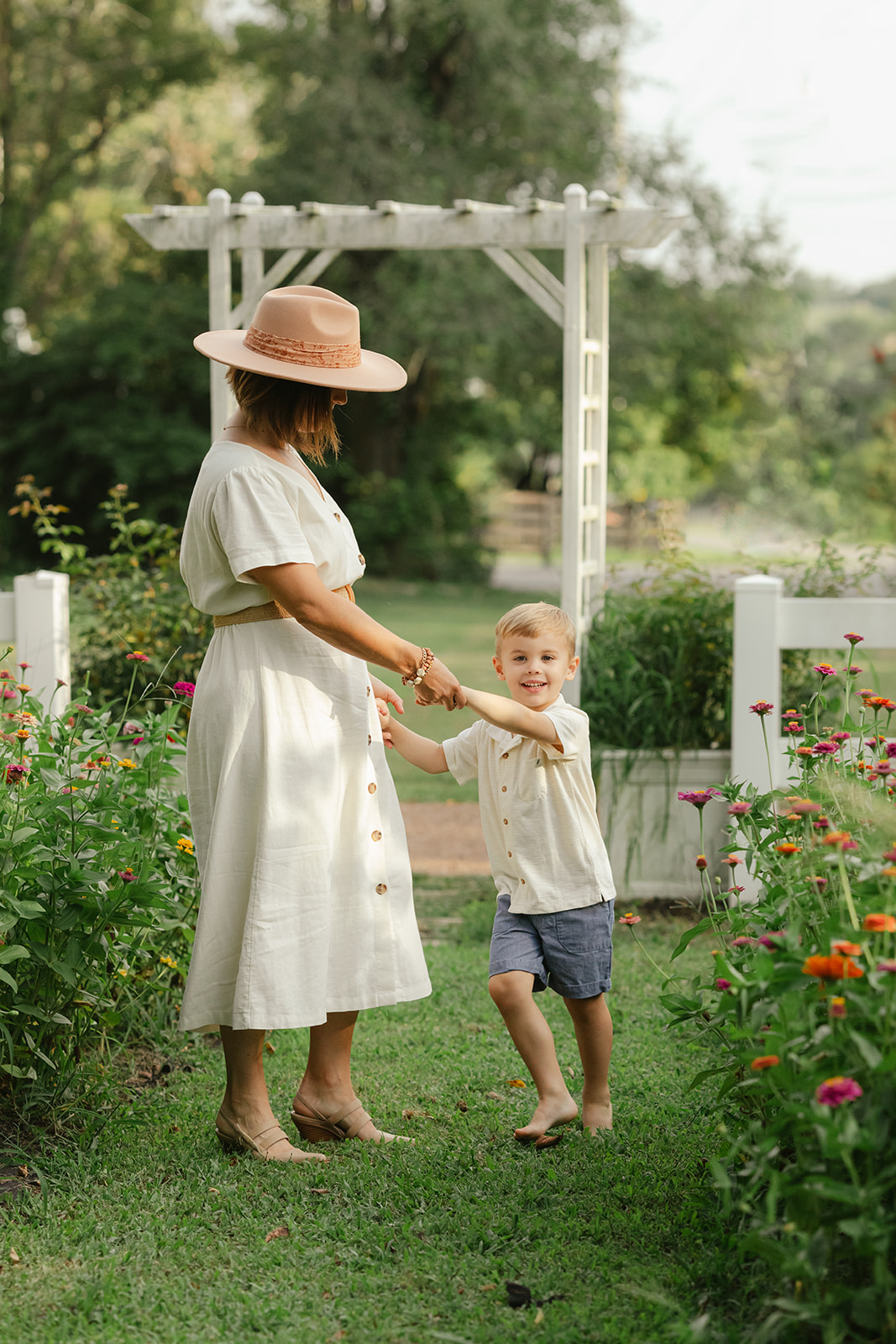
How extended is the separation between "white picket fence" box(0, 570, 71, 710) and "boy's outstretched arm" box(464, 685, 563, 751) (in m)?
1.88

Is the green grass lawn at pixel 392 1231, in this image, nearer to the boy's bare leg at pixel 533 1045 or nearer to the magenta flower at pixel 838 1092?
the boy's bare leg at pixel 533 1045

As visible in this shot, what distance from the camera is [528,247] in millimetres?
5465

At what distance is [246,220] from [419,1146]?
4.12 m

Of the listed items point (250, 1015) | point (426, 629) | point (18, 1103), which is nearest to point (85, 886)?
point (250, 1015)

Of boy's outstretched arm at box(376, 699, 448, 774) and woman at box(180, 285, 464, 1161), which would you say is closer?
woman at box(180, 285, 464, 1161)

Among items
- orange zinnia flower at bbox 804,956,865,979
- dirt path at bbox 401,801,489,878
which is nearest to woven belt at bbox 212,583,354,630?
→ orange zinnia flower at bbox 804,956,865,979

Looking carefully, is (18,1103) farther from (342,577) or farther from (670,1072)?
(670,1072)

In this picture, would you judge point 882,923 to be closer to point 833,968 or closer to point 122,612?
point 833,968

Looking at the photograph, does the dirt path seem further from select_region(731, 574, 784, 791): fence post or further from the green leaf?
the green leaf

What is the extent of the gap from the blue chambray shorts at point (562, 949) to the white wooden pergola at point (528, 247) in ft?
8.07

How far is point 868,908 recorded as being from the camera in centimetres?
192

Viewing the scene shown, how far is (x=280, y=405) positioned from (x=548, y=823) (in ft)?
3.50

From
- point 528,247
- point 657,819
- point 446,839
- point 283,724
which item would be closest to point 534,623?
point 283,724

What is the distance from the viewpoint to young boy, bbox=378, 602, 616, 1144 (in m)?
2.78
